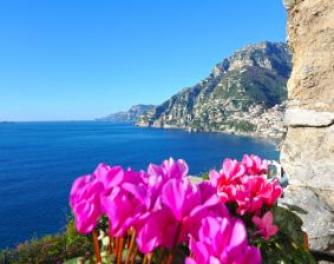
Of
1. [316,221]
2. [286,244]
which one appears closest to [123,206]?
[286,244]

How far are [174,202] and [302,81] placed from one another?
5247 millimetres

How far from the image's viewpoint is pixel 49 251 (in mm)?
10711

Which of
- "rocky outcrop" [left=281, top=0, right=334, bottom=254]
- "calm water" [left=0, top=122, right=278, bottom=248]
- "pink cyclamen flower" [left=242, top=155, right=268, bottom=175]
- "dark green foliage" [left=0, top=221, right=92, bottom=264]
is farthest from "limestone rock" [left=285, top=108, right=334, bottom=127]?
"calm water" [left=0, top=122, right=278, bottom=248]

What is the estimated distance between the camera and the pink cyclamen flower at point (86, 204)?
1.42 meters

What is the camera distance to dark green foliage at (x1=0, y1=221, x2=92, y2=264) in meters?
10.5

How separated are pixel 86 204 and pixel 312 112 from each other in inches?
199

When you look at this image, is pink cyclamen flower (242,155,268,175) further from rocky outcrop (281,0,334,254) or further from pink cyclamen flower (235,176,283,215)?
rocky outcrop (281,0,334,254)

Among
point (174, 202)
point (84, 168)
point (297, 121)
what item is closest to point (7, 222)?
point (84, 168)

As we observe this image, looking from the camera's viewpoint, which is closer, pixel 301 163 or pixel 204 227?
pixel 204 227

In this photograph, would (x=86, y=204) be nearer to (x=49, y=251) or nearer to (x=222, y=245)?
(x=222, y=245)

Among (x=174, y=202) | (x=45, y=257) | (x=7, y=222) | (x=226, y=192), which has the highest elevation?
(x=174, y=202)

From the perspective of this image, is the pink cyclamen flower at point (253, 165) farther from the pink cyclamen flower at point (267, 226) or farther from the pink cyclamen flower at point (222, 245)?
the pink cyclamen flower at point (222, 245)

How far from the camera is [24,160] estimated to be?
352ft

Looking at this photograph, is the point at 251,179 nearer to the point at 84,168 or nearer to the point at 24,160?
the point at 84,168
